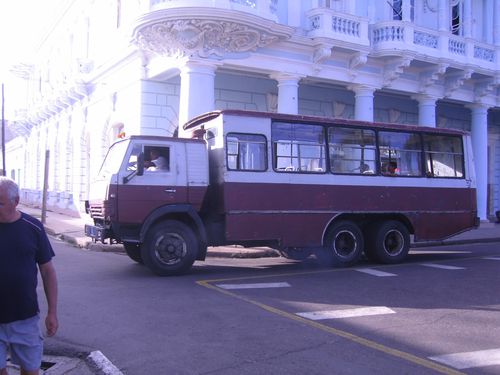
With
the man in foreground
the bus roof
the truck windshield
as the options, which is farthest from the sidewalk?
the man in foreground

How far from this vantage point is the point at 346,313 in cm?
728

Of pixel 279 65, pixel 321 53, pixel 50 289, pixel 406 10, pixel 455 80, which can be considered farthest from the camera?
pixel 455 80

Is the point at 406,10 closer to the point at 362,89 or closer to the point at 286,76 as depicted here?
the point at 362,89

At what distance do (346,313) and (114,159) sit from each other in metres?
5.57

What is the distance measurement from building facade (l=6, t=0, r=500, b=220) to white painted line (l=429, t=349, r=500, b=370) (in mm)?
11071

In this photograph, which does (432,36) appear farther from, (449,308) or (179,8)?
(449,308)

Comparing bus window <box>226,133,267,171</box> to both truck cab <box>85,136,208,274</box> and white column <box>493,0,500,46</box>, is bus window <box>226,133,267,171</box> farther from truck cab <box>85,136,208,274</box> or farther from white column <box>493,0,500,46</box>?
white column <box>493,0,500,46</box>

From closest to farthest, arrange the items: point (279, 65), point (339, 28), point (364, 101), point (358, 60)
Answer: point (279, 65) → point (339, 28) → point (358, 60) → point (364, 101)

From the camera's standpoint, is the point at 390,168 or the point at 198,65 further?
the point at 198,65

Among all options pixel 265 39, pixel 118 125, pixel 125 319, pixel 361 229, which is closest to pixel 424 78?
pixel 265 39

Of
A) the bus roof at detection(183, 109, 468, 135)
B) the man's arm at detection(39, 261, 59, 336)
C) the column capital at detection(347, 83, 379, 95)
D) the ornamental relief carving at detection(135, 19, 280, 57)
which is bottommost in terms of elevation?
the man's arm at detection(39, 261, 59, 336)

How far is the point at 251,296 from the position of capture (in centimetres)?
839

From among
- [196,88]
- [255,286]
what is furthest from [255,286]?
[196,88]

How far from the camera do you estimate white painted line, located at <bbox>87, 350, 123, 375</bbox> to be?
4921mm
